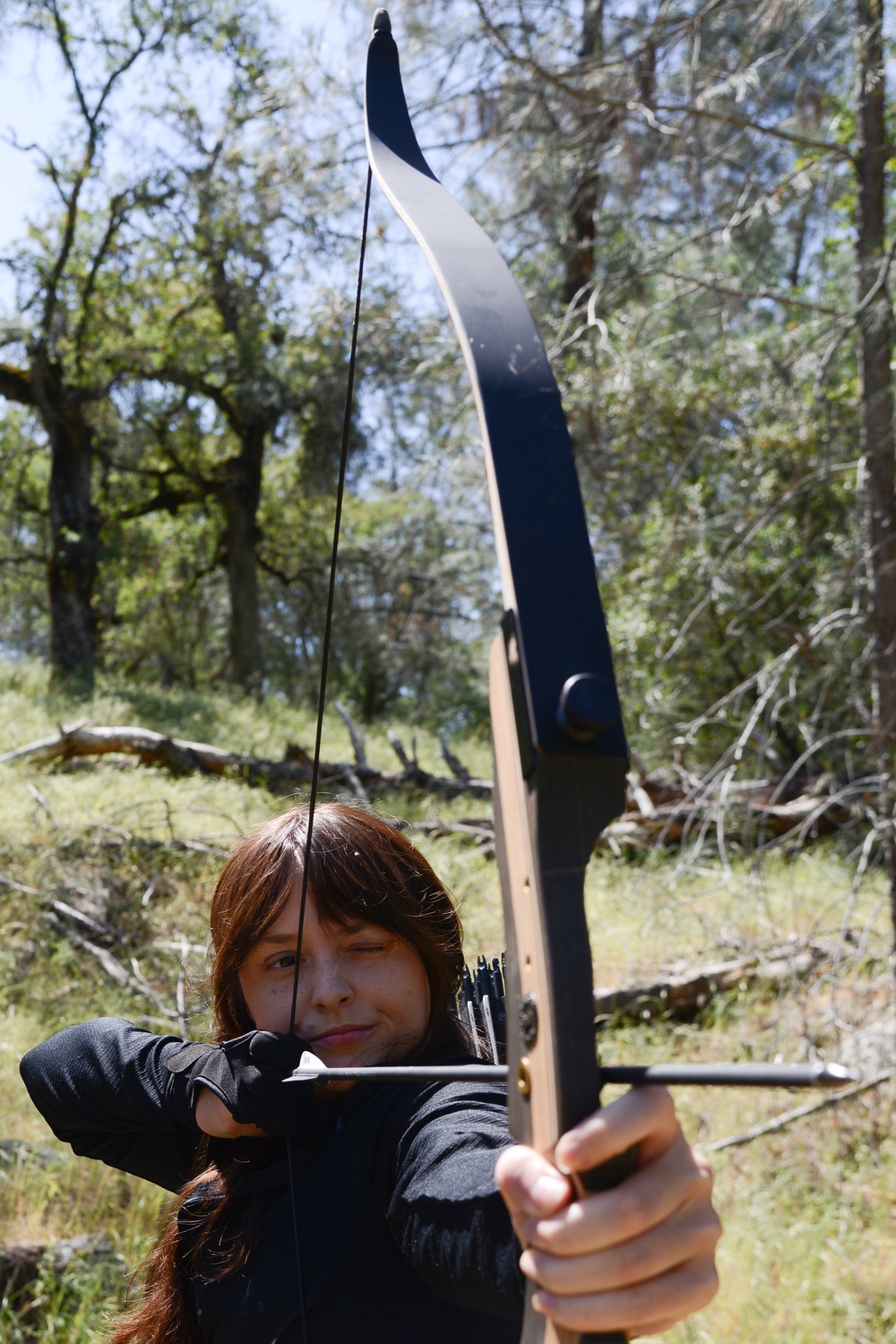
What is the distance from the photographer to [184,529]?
1430 centimetres

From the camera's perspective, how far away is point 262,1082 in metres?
0.92

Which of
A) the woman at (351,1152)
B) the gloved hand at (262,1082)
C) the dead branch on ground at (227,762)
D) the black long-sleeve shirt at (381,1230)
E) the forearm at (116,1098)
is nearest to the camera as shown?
the woman at (351,1152)

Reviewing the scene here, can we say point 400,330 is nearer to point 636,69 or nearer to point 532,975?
point 636,69

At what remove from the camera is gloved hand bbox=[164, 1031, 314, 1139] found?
923 mm

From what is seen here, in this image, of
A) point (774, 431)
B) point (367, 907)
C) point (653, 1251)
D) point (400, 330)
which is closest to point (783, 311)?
point (774, 431)

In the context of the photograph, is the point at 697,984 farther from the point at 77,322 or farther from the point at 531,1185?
the point at 77,322

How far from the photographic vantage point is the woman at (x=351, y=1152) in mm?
505

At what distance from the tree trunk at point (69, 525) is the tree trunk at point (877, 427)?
332 inches

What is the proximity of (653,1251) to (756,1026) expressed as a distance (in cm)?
351

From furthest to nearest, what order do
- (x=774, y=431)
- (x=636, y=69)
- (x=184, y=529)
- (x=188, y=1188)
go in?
1. (x=184, y=529)
2. (x=774, y=431)
3. (x=636, y=69)
4. (x=188, y=1188)

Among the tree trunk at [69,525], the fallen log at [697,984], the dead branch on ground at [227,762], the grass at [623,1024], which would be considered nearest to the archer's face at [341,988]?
the grass at [623,1024]

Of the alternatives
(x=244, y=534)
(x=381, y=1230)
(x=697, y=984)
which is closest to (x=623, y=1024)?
(x=697, y=984)

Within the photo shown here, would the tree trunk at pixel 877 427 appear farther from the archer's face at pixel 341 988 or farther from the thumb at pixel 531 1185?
the thumb at pixel 531 1185

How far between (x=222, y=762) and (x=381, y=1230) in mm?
5567
